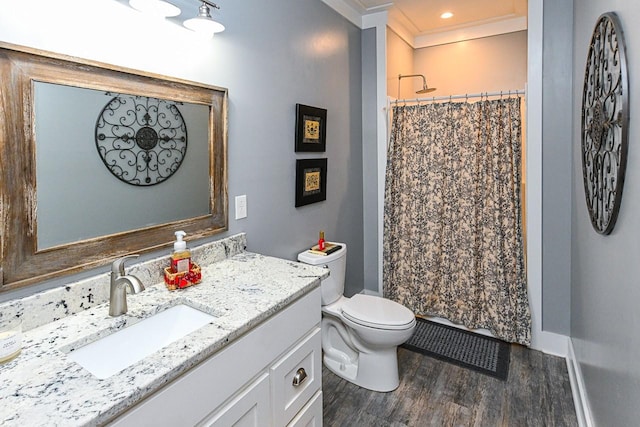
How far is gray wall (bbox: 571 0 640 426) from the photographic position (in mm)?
1037

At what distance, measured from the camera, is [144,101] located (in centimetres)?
141

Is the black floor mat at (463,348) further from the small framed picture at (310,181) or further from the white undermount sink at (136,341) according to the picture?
the white undermount sink at (136,341)

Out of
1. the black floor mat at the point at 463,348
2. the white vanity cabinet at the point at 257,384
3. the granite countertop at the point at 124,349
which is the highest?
the granite countertop at the point at 124,349

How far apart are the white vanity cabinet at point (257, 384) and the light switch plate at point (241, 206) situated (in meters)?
0.62

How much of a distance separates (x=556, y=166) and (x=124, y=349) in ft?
8.31

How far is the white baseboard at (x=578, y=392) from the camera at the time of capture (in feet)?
5.66

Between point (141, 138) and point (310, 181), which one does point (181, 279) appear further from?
point (310, 181)

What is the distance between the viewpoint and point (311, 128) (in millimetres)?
2385

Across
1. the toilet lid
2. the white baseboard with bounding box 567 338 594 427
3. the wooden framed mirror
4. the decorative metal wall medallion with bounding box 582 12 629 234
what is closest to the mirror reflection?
the wooden framed mirror

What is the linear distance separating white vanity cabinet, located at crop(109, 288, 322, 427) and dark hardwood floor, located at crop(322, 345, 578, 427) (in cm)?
52

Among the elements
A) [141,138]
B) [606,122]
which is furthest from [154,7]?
[606,122]

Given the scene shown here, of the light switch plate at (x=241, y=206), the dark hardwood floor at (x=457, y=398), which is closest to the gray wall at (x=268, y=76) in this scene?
the light switch plate at (x=241, y=206)

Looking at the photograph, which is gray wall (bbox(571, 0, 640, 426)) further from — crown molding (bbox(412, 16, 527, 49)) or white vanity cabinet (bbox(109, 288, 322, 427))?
crown molding (bbox(412, 16, 527, 49))

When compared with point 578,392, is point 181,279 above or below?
above
